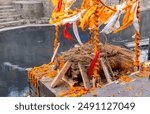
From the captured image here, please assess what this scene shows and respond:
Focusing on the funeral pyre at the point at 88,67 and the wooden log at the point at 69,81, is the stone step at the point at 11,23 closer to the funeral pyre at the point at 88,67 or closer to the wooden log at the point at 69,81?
the funeral pyre at the point at 88,67

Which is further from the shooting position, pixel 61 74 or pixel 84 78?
pixel 61 74

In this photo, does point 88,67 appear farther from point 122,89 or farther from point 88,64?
point 122,89

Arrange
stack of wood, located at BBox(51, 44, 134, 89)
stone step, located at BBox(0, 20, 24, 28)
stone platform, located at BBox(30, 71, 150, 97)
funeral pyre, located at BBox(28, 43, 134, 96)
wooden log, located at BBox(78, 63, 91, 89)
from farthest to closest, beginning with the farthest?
1. stone step, located at BBox(0, 20, 24, 28)
2. stack of wood, located at BBox(51, 44, 134, 89)
3. funeral pyre, located at BBox(28, 43, 134, 96)
4. wooden log, located at BBox(78, 63, 91, 89)
5. stone platform, located at BBox(30, 71, 150, 97)

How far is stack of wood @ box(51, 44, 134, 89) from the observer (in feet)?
24.1

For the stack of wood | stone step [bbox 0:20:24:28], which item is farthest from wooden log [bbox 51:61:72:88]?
stone step [bbox 0:20:24:28]

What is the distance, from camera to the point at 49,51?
670 inches

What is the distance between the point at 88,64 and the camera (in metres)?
7.42

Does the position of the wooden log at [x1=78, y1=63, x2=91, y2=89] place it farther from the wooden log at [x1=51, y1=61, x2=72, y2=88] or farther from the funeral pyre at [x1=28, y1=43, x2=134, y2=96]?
the wooden log at [x1=51, y1=61, x2=72, y2=88]

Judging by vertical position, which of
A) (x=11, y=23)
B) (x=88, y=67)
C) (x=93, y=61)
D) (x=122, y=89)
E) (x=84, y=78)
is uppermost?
(x=11, y=23)

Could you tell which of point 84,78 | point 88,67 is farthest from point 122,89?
point 88,67

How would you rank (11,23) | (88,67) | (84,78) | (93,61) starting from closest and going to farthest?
(93,61) → (84,78) → (88,67) → (11,23)

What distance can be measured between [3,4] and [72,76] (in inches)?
791

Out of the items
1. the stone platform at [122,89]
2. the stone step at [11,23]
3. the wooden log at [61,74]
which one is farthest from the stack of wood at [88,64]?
the stone step at [11,23]

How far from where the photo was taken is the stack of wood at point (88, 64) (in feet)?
24.1
